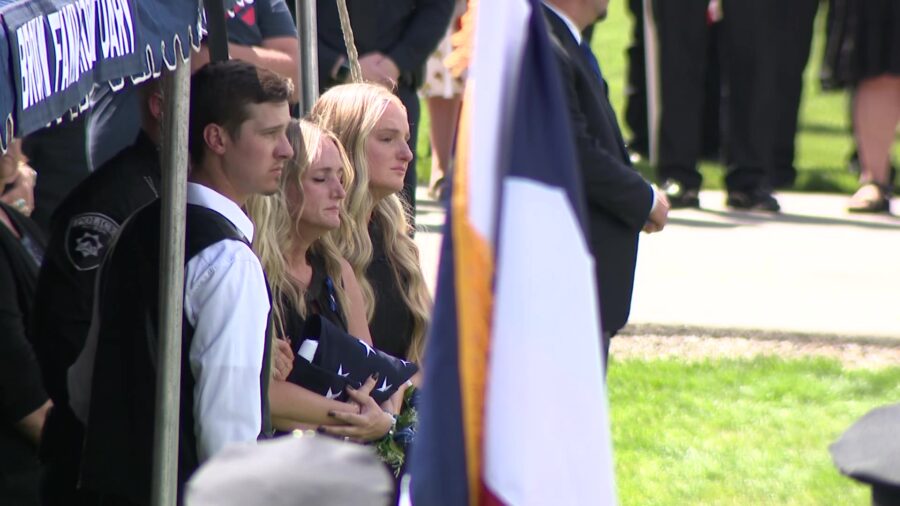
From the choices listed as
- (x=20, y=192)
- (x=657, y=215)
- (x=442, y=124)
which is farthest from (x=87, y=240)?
(x=442, y=124)

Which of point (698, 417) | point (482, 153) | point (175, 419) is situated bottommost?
point (698, 417)

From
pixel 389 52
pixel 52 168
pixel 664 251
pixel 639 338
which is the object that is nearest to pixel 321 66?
pixel 389 52

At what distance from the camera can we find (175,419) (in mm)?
3850

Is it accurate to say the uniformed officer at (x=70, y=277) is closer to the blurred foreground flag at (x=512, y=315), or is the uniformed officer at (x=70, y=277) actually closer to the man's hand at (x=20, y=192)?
the man's hand at (x=20, y=192)

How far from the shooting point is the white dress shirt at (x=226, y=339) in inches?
149

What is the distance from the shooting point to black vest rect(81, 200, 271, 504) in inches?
153

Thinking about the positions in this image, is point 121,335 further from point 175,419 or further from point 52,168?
point 52,168

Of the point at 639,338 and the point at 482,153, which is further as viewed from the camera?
the point at 639,338

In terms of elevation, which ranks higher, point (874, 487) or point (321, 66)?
point (321, 66)

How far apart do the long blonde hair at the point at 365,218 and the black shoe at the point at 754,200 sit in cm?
500

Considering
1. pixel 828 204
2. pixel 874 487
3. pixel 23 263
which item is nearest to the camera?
pixel 874 487

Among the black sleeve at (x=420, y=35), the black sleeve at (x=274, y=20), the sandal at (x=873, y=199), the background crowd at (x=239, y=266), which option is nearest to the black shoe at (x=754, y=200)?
the sandal at (x=873, y=199)

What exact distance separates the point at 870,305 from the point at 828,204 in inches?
91.8

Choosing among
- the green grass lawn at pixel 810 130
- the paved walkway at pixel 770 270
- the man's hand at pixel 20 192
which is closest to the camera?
the man's hand at pixel 20 192
